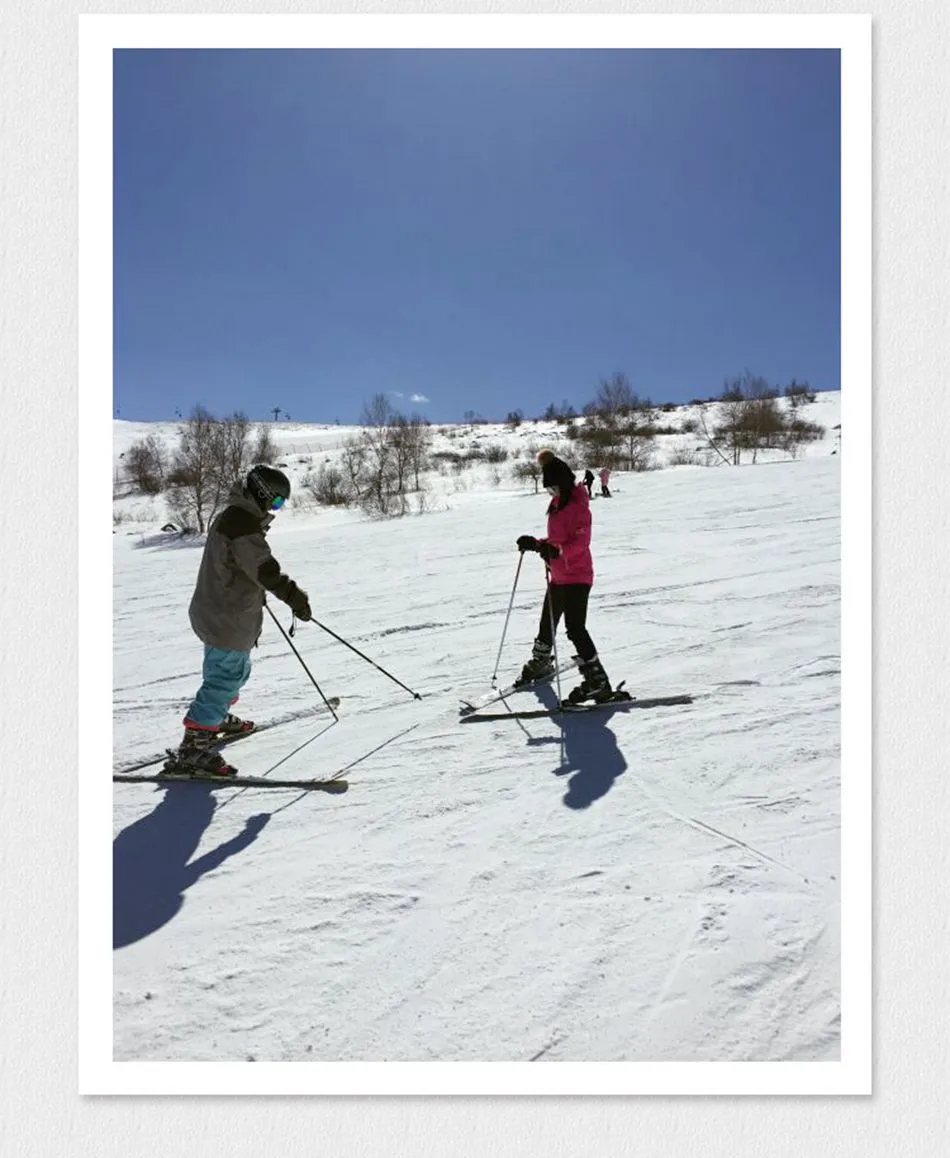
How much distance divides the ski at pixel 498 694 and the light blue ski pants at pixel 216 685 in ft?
4.27

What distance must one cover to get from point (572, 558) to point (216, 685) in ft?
6.99

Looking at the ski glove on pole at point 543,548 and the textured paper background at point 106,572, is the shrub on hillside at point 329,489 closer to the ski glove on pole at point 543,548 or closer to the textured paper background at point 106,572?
the ski glove on pole at point 543,548

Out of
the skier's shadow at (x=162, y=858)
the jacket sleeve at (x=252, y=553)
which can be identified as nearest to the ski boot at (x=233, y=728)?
the skier's shadow at (x=162, y=858)

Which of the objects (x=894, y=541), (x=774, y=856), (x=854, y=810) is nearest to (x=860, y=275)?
(x=894, y=541)

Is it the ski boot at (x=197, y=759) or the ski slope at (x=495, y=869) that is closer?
the ski slope at (x=495, y=869)

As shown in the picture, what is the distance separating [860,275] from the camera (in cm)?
276

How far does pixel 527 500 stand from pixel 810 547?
21.1ft

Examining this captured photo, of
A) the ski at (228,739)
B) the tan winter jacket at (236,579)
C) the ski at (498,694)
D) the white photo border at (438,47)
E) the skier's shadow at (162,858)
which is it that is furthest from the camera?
the ski at (498,694)

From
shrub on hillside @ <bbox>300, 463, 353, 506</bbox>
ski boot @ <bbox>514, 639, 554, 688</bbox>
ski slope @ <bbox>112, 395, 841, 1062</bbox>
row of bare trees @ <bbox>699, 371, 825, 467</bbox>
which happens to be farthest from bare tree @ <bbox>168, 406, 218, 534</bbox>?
row of bare trees @ <bbox>699, 371, 825, 467</bbox>

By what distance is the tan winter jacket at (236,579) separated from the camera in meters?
3.04

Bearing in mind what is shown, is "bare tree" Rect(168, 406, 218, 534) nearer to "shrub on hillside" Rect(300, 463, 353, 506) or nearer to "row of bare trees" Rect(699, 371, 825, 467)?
"shrub on hillside" Rect(300, 463, 353, 506)

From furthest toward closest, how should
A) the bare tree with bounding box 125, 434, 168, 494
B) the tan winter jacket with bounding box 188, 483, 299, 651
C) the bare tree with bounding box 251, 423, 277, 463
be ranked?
the bare tree with bounding box 251, 423, 277, 463, the bare tree with bounding box 125, 434, 168, 494, the tan winter jacket with bounding box 188, 483, 299, 651

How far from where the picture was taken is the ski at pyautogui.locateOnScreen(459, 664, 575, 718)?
155 inches

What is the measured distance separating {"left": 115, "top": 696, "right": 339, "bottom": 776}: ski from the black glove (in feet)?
3.12
